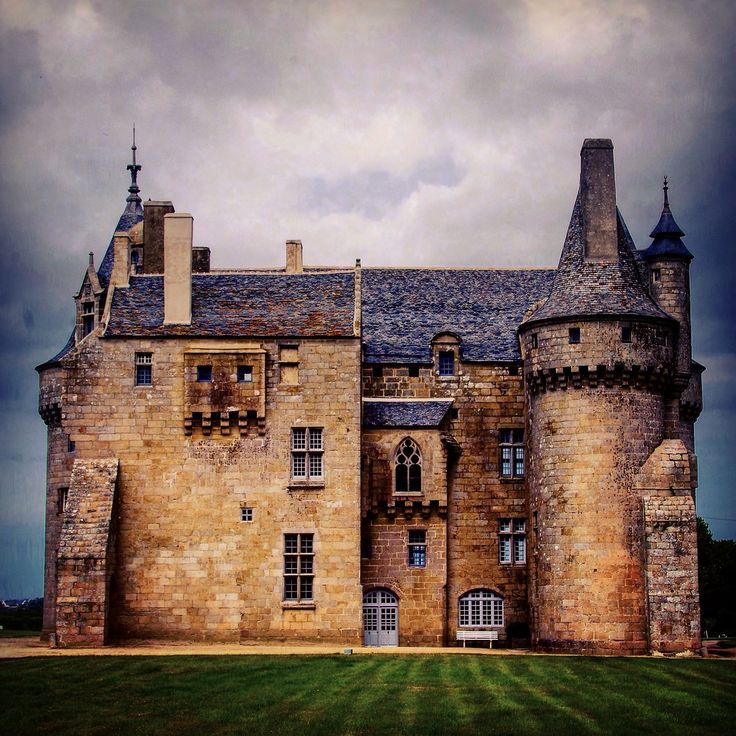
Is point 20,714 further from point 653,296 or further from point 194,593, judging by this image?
point 653,296

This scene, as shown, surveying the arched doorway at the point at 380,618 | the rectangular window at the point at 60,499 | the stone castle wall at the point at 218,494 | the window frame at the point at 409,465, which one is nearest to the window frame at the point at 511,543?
the window frame at the point at 409,465

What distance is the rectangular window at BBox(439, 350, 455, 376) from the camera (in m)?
53.8

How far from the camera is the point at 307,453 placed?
165 ft

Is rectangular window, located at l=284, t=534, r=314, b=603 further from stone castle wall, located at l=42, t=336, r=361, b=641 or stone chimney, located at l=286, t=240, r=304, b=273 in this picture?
stone chimney, located at l=286, t=240, r=304, b=273

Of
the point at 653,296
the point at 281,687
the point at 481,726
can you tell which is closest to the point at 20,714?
the point at 281,687

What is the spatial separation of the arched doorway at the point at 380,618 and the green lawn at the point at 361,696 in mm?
7821

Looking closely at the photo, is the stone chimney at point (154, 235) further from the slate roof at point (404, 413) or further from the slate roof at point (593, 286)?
the slate roof at point (593, 286)

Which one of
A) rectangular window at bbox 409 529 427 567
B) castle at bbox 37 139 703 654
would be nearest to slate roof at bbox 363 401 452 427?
castle at bbox 37 139 703 654

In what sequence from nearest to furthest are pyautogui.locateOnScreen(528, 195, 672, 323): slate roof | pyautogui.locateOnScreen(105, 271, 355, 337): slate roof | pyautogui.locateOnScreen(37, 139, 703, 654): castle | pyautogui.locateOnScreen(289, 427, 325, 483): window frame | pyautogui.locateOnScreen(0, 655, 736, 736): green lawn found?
pyautogui.locateOnScreen(0, 655, 736, 736): green lawn
pyautogui.locateOnScreen(37, 139, 703, 654): castle
pyautogui.locateOnScreen(528, 195, 672, 323): slate roof
pyautogui.locateOnScreen(289, 427, 325, 483): window frame
pyautogui.locateOnScreen(105, 271, 355, 337): slate roof

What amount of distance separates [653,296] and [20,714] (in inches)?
1158

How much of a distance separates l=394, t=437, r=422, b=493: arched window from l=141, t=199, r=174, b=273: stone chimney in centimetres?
1173

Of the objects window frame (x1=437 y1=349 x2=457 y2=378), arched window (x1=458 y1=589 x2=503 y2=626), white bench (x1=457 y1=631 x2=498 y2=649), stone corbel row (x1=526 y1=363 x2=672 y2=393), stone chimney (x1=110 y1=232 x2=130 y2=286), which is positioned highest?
stone chimney (x1=110 y1=232 x2=130 y2=286)

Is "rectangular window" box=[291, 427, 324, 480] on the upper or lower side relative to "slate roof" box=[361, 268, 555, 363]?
lower

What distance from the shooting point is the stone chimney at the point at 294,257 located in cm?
5762
